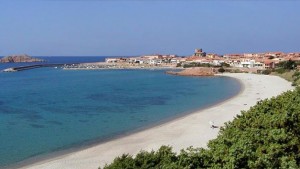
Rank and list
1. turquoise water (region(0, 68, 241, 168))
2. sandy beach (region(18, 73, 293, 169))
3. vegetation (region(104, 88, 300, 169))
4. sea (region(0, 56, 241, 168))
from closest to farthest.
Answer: vegetation (region(104, 88, 300, 169)), sandy beach (region(18, 73, 293, 169)), sea (region(0, 56, 241, 168)), turquoise water (region(0, 68, 241, 168))

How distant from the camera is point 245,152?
10.3 metres

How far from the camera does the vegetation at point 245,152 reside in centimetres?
971

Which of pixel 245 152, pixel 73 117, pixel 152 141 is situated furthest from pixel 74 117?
pixel 245 152

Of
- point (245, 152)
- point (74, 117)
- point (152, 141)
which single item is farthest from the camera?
point (74, 117)

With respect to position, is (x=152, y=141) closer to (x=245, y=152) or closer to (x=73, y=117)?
(x=73, y=117)

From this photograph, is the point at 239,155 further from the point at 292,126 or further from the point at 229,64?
the point at 229,64

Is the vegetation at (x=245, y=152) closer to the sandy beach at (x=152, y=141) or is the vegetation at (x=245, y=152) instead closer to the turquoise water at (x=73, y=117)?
the sandy beach at (x=152, y=141)

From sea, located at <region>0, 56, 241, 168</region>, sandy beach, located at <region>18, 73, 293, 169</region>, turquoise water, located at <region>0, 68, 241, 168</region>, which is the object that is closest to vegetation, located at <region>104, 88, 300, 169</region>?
sandy beach, located at <region>18, 73, 293, 169</region>

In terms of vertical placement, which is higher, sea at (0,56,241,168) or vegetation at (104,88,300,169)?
vegetation at (104,88,300,169)

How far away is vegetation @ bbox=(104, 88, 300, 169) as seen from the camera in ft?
31.9

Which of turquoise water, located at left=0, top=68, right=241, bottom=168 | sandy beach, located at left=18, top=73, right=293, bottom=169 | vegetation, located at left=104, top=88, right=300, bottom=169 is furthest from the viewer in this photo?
turquoise water, located at left=0, top=68, right=241, bottom=168

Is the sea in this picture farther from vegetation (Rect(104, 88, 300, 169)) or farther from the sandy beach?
vegetation (Rect(104, 88, 300, 169))

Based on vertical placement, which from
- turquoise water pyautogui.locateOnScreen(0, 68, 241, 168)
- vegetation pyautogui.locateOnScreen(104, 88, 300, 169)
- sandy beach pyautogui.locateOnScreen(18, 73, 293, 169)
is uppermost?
vegetation pyautogui.locateOnScreen(104, 88, 300, 169)

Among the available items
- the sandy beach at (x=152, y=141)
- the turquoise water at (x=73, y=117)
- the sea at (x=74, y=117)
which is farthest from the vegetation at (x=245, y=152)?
the turquoise water at (x=73, y=117)
